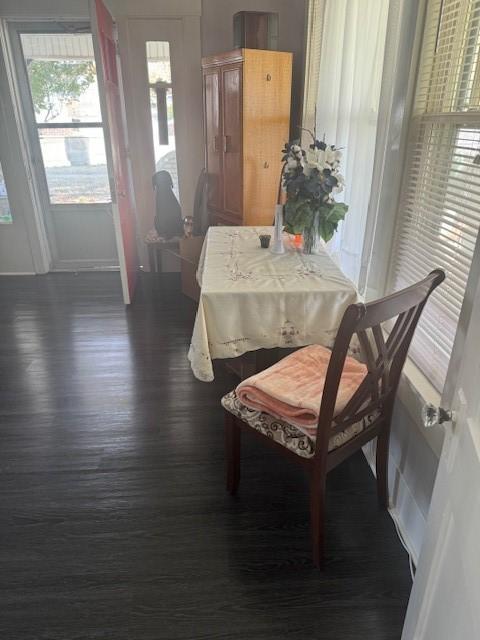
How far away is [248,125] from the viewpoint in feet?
9.92

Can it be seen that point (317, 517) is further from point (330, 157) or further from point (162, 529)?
point (330, 157)

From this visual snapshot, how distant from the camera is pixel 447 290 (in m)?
1.41

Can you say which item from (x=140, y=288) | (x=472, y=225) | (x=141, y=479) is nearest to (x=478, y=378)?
(x=472, y=225)

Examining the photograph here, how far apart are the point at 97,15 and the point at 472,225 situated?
2744 millimetres

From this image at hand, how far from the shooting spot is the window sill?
4.44 ft

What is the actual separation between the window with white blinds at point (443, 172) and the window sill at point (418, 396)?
0.03 metres

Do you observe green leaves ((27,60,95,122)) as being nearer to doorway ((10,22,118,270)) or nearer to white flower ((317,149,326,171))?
doorway ((10,22,118,270))

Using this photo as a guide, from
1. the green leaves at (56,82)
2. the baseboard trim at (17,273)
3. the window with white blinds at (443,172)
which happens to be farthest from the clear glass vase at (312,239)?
the baseboard trim at (17,273)

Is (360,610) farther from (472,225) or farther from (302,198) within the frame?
(302,198)

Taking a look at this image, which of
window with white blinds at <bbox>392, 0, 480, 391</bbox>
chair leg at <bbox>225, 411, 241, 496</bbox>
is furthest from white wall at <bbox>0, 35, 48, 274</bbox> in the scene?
window with white blinds at <bbox>392, 0, 480, 391</bbox>

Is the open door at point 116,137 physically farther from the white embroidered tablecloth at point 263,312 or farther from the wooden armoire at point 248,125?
the white embroidered tablecloth at point 263,312

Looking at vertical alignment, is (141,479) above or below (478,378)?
below

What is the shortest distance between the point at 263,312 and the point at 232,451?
1.83 feet

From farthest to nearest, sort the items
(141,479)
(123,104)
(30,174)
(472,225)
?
(30,174), (123,104), (141,479), (472,225)
